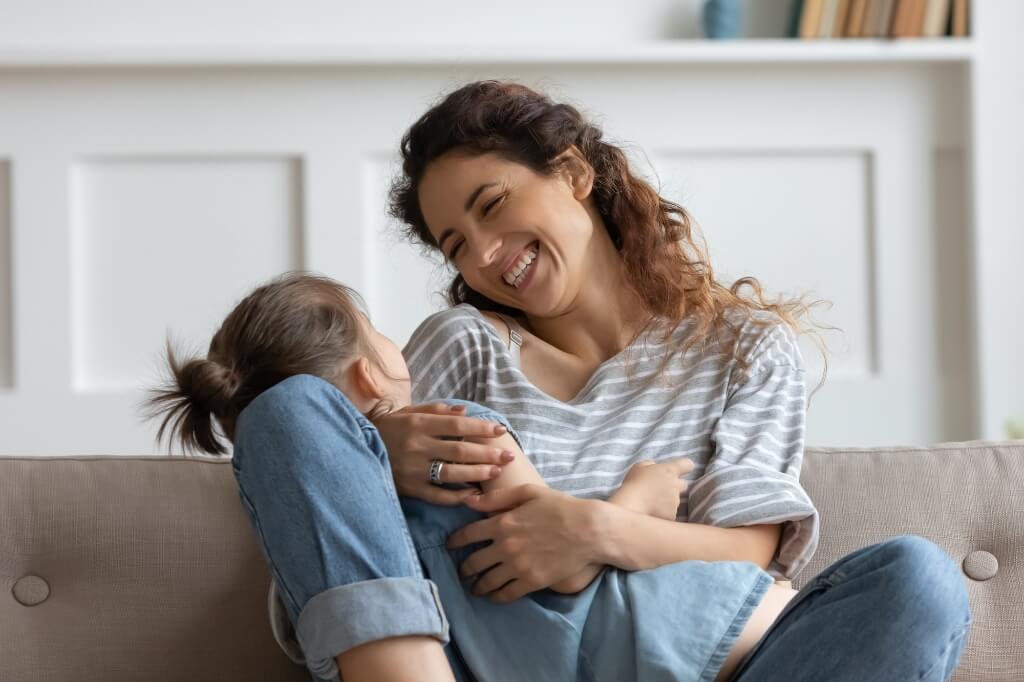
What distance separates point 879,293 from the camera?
2.67 metres

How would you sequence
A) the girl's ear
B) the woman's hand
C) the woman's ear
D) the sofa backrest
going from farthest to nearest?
the woman's ear
the sofa backrest
the girl's ear
the woman's hand

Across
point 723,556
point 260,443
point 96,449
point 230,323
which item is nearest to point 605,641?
point 723,556

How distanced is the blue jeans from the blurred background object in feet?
4.97

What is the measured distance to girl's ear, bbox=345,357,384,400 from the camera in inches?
50.1

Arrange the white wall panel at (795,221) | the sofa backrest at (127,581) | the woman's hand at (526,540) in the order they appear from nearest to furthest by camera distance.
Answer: the woman's hand at (526,540) → the sofa backrest at (127,581) → the white wall panel at (795,221)

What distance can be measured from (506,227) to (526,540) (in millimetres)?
424

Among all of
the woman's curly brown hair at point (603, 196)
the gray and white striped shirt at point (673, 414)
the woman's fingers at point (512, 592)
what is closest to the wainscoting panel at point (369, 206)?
the woman's curly brown hair at point (603, 196)

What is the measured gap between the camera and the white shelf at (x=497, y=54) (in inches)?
101

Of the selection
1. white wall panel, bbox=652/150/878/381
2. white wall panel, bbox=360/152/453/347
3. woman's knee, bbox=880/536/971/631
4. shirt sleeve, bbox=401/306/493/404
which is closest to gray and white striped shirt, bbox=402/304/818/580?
shirt sleeve, bbox=401/306/493/404

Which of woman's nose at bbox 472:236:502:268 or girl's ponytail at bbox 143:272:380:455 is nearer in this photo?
girl's ponytail at bbox 143:272:380:455

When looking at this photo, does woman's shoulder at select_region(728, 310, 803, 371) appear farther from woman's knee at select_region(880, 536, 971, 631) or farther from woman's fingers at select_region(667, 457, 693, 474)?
woman's knee at select_region(880, 536, 971, 631)

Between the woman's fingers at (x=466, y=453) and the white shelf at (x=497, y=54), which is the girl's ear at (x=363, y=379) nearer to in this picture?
the woman's fingers at (x=466, y=453)

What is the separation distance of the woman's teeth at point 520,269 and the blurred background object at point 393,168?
1173mm

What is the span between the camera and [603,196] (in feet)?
5.14
